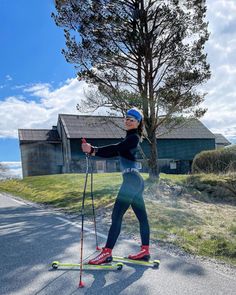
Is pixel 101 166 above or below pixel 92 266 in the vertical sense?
above

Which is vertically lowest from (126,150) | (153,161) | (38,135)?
(153,161)

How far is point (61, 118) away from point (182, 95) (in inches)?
888

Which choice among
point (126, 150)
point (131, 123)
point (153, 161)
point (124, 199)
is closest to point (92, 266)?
point (124, 199)

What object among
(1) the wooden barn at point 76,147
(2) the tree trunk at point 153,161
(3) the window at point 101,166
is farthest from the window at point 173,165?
(2) the tree trunk at point 153,161

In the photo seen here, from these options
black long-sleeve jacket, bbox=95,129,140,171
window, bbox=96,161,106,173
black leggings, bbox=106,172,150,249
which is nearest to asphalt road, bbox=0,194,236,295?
black leggings, bbox=106,172,150,249

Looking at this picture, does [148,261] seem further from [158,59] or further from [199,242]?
[158,59]

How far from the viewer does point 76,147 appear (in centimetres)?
3422

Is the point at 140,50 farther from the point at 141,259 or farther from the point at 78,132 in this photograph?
the point at 78,132

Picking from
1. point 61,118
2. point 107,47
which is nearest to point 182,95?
point 107,47

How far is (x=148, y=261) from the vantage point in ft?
15.9

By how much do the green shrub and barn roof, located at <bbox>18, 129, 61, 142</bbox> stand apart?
71.5 ft

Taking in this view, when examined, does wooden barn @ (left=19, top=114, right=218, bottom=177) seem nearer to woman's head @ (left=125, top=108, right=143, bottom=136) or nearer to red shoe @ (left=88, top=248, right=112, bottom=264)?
woman's head @ (left=125, top=108, right=143, bottom=136)

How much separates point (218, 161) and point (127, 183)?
1496 centimetres

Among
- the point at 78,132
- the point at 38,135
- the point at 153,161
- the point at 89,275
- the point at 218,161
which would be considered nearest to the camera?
the point at 89,275
